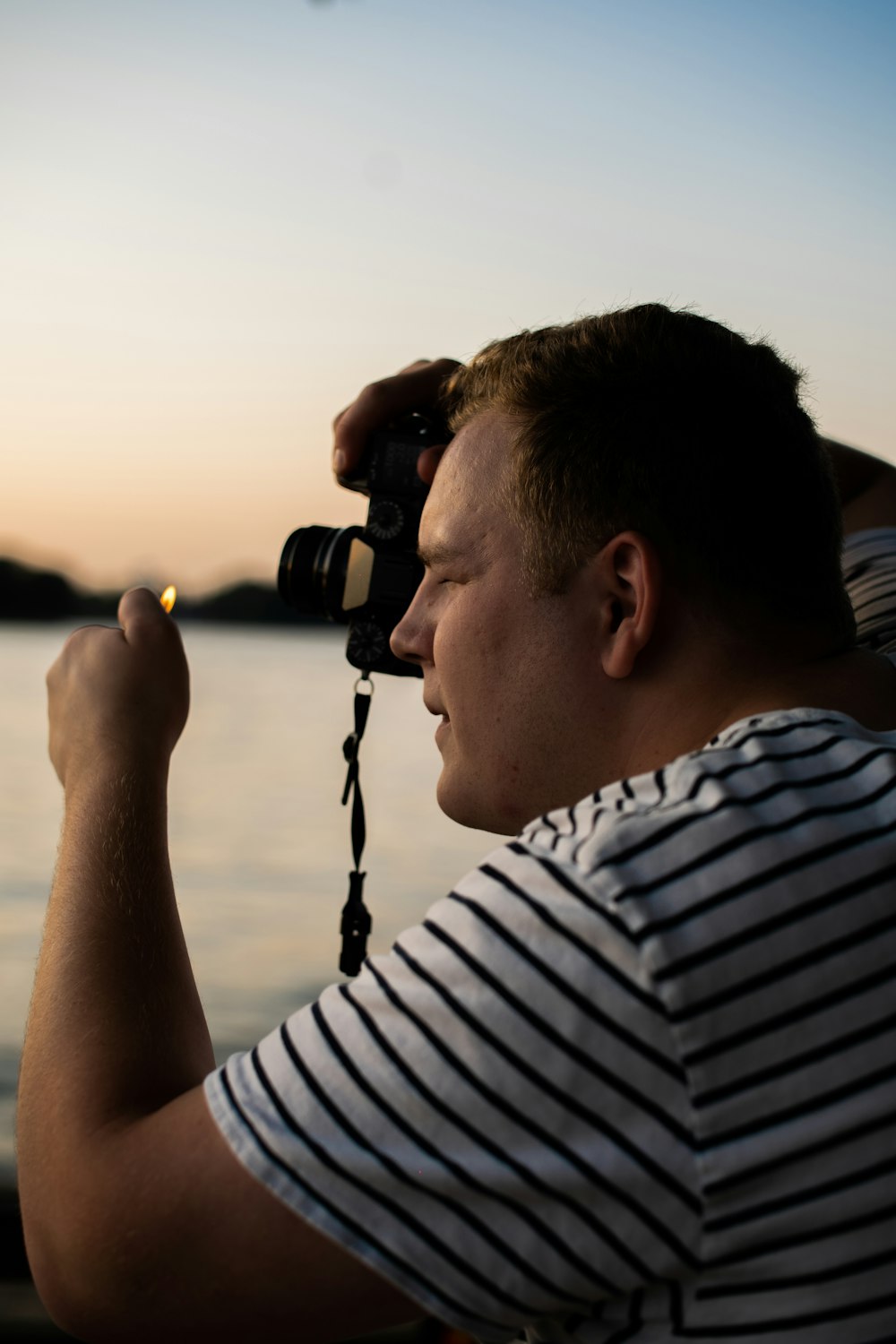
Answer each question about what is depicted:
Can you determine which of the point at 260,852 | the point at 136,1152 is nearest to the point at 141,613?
the point at 136,1152

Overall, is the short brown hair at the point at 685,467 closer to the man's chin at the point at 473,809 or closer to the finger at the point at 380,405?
the man's chin at the point at 473,809

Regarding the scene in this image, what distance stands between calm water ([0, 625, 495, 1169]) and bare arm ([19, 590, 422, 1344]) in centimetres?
184

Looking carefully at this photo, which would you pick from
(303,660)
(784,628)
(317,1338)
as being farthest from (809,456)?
(303,660)

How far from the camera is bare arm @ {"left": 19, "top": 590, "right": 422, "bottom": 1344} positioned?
0.76 m

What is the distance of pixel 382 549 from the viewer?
1.55 m

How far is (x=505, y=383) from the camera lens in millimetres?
1204

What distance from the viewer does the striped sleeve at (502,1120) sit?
71 centimetres

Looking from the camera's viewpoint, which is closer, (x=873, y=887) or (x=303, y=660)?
(x=873, y=887)

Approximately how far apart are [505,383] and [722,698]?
377 mm

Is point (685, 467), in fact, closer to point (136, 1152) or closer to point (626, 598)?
point (626, 598)

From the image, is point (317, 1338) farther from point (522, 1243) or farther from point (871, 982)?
point (871, 982)

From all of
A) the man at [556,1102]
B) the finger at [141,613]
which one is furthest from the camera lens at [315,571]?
the man at [556,1102]

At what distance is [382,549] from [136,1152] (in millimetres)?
873

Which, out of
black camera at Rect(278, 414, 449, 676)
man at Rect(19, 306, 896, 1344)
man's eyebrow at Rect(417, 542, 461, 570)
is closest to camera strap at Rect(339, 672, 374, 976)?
black camera at Rect(278, 414, 449, 676)
